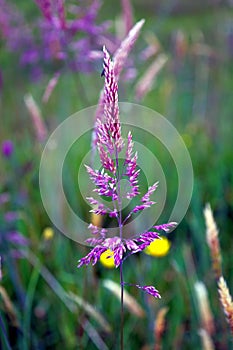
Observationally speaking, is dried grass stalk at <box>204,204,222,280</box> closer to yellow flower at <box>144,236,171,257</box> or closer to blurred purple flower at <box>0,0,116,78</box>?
blurred purple flower at <box>0,0,116,78</box>

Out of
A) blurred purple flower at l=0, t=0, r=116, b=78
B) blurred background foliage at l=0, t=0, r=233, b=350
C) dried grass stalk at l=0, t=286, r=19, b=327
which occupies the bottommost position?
blurred background foliage at l=0, t=0, r=233, b=350

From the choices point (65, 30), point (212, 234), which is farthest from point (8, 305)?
point (65, 30)

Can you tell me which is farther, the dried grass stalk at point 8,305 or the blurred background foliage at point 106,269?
the blurred background foliage at point 106,269

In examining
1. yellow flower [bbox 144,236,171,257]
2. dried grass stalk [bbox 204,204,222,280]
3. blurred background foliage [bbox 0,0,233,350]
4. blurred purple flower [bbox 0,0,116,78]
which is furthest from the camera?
yellow flower [bbox 144,236,171,257]

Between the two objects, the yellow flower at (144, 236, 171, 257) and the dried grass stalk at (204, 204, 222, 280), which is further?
the yellow flower at (144, 236, 171, 257)

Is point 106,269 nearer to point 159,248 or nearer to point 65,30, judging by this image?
point 159,248

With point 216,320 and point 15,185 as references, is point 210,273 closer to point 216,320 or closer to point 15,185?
point 216,320

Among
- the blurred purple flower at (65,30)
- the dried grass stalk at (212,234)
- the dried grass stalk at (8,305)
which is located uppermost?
the blurred purple flower at (65,30)

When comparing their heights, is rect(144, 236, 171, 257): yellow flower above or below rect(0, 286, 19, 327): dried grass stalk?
below

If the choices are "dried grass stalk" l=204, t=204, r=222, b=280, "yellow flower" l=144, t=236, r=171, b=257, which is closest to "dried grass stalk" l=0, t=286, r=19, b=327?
"dried grass stalk" l=204, t=204, r=222, b=280

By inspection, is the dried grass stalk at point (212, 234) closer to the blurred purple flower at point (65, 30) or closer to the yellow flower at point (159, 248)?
the blurred purple flower at point (65, 30)

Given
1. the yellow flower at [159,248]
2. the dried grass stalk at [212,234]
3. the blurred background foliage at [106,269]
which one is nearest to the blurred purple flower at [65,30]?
the blurred background foliage at [106,269]
